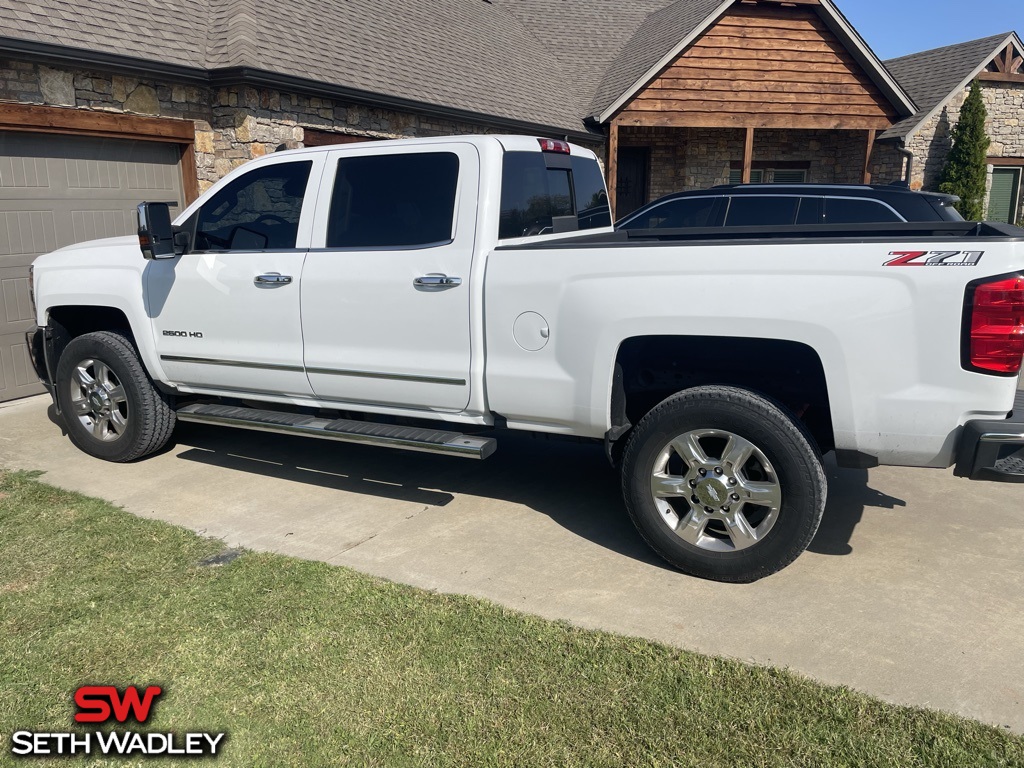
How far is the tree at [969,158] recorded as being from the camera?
63.5ft

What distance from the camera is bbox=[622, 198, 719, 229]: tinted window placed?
9.30 metres

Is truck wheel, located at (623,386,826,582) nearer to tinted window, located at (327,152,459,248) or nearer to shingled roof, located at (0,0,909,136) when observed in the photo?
tinted window, located at (327,152,459,248)

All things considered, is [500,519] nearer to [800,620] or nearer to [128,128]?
[800,620]

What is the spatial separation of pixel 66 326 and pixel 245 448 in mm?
1658

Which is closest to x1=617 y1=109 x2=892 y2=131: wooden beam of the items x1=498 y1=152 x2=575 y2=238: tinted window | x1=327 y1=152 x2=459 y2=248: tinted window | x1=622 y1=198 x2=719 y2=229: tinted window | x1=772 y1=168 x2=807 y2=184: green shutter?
x1=772 y1=168 x2=807 y2=184: green shutter

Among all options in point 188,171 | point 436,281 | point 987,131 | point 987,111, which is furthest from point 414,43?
point 987,131

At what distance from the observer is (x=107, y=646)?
3.58 metres

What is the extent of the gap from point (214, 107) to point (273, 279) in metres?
5.98

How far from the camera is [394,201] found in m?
4.94

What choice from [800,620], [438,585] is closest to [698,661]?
[800,620]

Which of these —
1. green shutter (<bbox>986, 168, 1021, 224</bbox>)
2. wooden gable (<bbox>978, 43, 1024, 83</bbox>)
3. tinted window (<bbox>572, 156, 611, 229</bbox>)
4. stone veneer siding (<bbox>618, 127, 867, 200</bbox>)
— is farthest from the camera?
green shutter (<bbox>986, 168, 1021, 224</bbox>)

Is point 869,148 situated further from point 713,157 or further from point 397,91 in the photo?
point 397,91

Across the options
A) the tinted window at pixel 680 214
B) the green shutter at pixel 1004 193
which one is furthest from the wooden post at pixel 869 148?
the tinted window at pixel 680 214

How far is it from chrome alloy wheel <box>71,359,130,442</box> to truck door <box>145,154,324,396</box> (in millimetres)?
644
